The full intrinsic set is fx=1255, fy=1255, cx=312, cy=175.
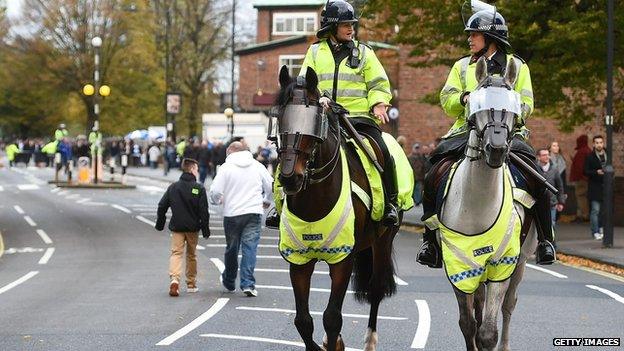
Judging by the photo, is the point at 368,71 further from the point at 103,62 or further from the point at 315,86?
the point at 103,62

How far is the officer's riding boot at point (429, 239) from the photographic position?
1006cm

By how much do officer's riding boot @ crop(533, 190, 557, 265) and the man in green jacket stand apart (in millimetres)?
1159

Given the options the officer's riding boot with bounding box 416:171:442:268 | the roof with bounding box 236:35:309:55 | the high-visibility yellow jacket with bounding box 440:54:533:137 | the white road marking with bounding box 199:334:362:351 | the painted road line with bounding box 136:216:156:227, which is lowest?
the painted road line with bounding box 136:216:156:227

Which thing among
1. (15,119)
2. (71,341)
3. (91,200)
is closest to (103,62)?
(15,119)

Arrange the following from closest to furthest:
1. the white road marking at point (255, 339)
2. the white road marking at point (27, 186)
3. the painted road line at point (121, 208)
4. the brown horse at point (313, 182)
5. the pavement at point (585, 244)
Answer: the brown horse at point (313, 182)
the white road marking at point (255, 339)
the pavement at point (585, 244)
the painted road line at point (121, 208)
the white road marking at point (27, 186)

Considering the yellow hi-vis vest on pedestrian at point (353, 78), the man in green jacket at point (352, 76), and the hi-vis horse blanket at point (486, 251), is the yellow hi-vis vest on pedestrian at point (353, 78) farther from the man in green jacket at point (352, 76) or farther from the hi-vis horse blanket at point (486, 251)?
the hi-vis horse blanket at point (486, 251)

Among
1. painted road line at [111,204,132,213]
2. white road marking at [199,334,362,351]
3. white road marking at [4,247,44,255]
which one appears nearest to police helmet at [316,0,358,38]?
white road marking at [199,334,362,351]

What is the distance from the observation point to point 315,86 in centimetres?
923

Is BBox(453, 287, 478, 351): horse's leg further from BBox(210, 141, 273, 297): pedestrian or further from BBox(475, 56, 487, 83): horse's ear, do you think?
BBox(210, 141, 273, 297): pedestrian

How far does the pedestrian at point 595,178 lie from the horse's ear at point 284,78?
1701 centimetres

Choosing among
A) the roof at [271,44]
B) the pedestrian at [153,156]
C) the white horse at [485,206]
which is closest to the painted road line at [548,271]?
the white horse at [485,206]

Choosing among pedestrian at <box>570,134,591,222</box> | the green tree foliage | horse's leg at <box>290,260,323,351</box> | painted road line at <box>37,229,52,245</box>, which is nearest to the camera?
horse's leg at <box>290,260,323,351</box>

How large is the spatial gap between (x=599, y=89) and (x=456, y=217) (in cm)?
2122

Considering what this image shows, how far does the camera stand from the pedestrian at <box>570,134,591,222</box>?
27688 millimetres
